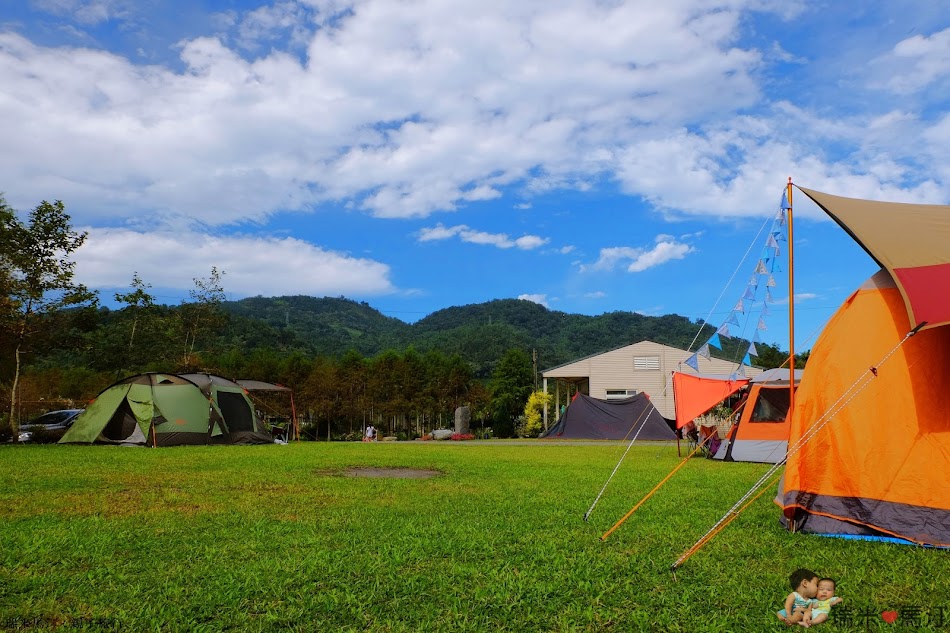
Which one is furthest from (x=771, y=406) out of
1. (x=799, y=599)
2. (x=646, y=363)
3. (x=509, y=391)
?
(x=509, y=391)

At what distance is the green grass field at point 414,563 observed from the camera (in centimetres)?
348

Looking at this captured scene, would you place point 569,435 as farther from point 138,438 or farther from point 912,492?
point 912,492

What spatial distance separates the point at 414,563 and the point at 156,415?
13.8m

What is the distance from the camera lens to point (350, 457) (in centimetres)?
1365

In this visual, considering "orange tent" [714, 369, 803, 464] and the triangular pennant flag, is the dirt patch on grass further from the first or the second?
"orange tent" [714, 369, 803, 464]

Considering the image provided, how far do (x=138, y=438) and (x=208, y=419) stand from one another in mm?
1756

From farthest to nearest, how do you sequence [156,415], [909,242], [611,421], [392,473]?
[611,421]
[156,415]
[392,473]
[909,242]

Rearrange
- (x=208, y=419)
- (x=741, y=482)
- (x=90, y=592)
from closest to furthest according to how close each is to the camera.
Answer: (x=90, y=592) < (x=741, y=482) < (x=208, y=419)

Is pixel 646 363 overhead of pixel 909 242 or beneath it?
overhead

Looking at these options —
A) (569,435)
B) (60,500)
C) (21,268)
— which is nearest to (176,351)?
(21,268)

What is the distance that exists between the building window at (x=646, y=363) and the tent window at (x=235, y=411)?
20.5m

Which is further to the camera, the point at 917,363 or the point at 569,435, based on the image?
the point at 569,435

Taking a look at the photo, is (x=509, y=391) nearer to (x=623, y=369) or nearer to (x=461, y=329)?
(x=623, y=369)

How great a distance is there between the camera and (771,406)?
1321cm
